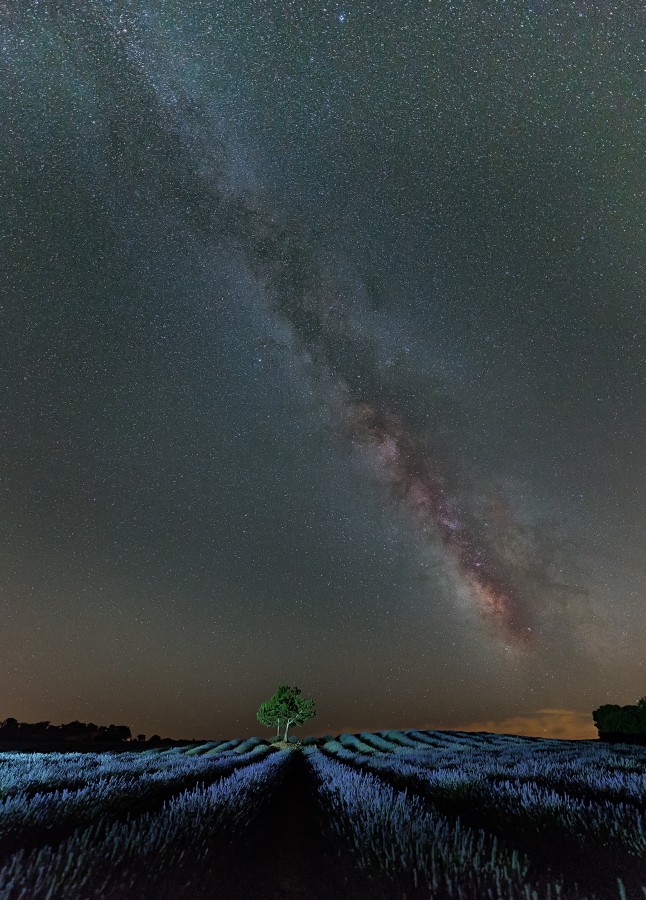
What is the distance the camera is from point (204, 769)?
505 inches

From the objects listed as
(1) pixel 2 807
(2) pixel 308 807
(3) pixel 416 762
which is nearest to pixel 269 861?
(1) pixel 2 807

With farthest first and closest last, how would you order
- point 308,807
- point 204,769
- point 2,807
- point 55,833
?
point 204,769, point 308,807, point 2,807, point 55,833

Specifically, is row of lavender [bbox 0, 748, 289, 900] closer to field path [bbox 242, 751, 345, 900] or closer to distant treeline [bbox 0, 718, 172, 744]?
field path [bbox 242, 751, 345, 900]

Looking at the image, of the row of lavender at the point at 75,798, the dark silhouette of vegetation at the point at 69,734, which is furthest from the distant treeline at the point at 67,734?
the row of lavender at the point at 75,798

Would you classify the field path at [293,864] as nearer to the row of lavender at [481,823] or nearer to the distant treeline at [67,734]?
the row of lavender at [481,823]

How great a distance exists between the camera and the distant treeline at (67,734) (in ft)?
121

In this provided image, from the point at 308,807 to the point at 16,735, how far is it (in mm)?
39767

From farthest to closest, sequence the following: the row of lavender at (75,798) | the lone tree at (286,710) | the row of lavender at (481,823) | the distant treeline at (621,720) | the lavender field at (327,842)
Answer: the lone tree at (286,710), the distant treeline at (621,720), the row of lavender at (75,798), the row of lavender at (481,823), the lavender field at (327,842)

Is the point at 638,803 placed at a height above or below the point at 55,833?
above

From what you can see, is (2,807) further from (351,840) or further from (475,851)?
(475,851)

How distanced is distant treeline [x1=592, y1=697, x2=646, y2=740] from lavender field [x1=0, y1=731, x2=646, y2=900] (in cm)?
3038

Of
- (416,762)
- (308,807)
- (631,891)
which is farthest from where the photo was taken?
(416,762)

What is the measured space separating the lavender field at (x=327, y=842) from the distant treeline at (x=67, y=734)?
3372 cm

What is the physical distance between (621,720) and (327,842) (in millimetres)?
37500
